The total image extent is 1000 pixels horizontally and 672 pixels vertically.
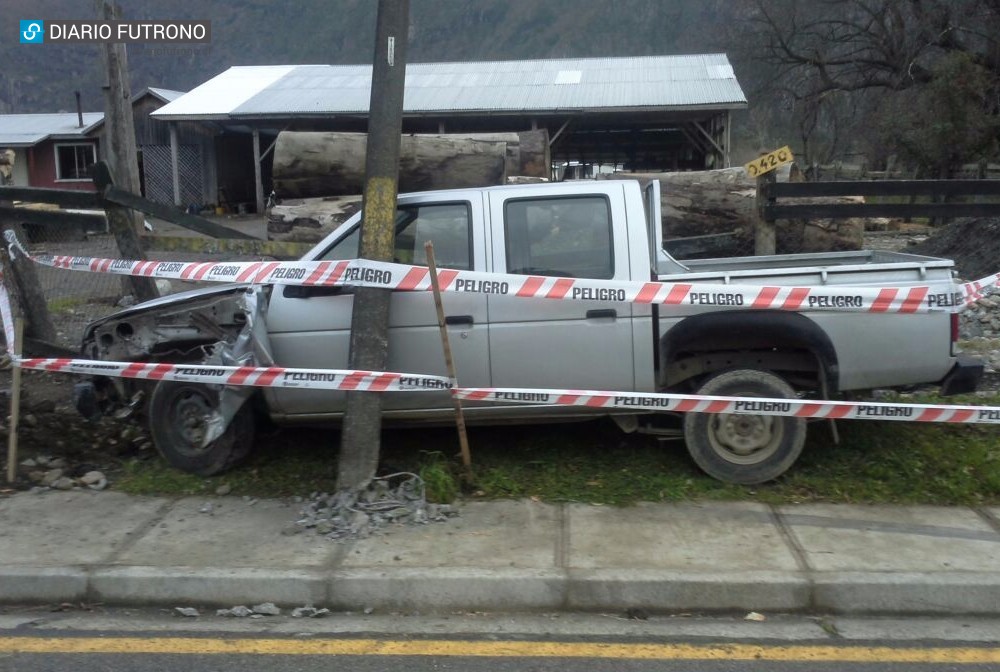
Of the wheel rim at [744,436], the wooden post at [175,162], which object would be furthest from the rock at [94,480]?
the wooden post at [175,162]

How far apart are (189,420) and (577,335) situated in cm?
269

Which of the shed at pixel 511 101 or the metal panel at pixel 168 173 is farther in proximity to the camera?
the metal panel at pixel 168 173

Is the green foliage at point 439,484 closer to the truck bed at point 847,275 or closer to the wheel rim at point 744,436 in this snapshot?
the wheel rim at point 744,436

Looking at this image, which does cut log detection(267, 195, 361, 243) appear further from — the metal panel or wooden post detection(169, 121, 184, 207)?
the metal panel

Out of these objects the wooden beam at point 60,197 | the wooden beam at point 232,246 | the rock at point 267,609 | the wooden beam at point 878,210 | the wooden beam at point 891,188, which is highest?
the wooden beam at point 60,197

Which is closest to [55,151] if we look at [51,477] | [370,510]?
[51,477]

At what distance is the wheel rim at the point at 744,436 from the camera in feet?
19.7

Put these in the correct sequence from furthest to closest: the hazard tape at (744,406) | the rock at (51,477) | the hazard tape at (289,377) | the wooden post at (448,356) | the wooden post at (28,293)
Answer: the wooden post at (28,293) < the rock at (51,477) < the hazard tape at (289,377) < the hazard tape at (744,406) < the wooden post at (448,356)

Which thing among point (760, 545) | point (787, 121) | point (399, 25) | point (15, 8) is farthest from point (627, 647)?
point (15, 8)

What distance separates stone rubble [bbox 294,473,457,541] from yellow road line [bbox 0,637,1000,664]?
43.0 inches

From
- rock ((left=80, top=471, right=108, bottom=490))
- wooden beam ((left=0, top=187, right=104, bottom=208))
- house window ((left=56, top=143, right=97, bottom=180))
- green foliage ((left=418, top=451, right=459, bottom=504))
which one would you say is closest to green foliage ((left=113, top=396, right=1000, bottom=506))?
green foliage ((left=418, top=451, right=459, bottom=504))

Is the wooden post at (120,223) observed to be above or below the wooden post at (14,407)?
above

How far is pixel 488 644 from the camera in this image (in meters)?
4.48

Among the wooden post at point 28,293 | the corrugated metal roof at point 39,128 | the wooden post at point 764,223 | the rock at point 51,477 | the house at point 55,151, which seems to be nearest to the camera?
the rock at point 51,477
